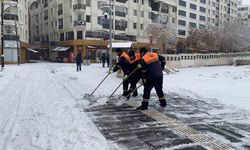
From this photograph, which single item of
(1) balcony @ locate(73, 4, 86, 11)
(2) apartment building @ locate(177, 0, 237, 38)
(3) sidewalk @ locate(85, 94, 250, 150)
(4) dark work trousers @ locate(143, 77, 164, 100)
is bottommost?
(3) sidewalk @ locate(85, 94, 250, 150)

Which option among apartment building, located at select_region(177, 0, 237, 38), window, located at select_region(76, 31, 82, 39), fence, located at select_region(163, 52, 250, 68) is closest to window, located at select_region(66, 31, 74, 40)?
window, located at select_region(76, 31, 82, 39)

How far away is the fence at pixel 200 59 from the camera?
32.9 meters

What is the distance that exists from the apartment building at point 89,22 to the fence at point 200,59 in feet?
52.5

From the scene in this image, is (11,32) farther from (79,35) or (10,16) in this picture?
(79,35)

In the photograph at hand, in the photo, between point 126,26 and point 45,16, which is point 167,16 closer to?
point 126,26

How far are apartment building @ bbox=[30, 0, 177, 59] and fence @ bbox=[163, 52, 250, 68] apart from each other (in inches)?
630

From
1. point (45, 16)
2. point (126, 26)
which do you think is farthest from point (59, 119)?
point (45, 16)

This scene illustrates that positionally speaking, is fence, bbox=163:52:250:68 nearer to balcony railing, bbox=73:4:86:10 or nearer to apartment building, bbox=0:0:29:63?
balcony railing, bbox=73:4:86:10

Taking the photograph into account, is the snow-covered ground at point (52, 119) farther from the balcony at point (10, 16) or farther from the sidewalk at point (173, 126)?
the balcony at point (10, 16)

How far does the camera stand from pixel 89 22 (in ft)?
170

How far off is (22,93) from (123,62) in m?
→ 3.97

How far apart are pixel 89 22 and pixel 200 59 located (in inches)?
761

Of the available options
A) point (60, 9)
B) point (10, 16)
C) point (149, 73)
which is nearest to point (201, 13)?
point (60, 9)

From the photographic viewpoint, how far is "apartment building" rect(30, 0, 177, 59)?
5138cm
